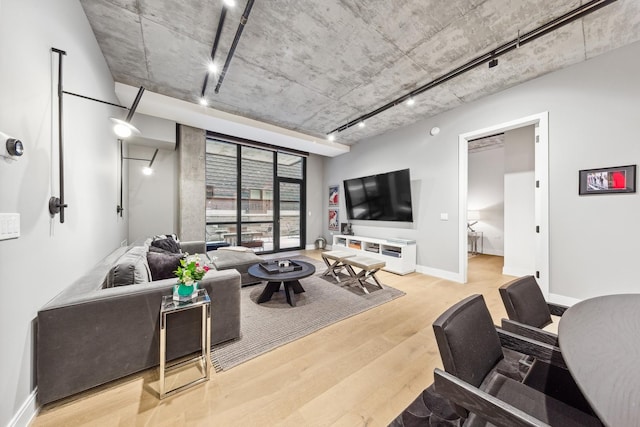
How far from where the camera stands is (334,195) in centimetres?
680

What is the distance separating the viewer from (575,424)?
33.1 inches

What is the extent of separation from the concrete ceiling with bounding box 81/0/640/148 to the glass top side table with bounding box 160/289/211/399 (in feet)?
8.59

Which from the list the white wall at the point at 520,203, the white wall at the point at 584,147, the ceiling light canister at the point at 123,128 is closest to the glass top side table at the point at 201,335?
the ceiling light canister at the point at 123,128

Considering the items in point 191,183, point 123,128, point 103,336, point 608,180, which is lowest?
point 103,336

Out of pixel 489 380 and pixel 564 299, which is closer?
pixel 489 380

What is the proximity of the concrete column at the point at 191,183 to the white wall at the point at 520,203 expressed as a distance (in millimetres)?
6264

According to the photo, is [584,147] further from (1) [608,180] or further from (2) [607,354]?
(2) [607,354]

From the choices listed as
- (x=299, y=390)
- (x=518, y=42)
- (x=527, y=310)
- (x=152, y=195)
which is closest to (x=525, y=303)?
(x=527, y=310)

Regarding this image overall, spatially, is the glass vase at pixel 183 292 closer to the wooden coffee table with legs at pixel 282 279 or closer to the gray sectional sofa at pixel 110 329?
the gray sectional sofa at pixel 110 329

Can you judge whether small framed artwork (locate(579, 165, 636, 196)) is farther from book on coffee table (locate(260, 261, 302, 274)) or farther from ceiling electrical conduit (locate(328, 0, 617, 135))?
book on coffee table (locate(260, 261, 302, 274))

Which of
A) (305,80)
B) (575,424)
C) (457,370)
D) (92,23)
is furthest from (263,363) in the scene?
(92,23)

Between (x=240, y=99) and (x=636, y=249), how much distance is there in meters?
5.51

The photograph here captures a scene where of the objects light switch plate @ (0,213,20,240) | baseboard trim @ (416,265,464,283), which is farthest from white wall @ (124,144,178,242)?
baseboard trim @ (416,265,464,283)

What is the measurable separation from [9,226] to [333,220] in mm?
6036
